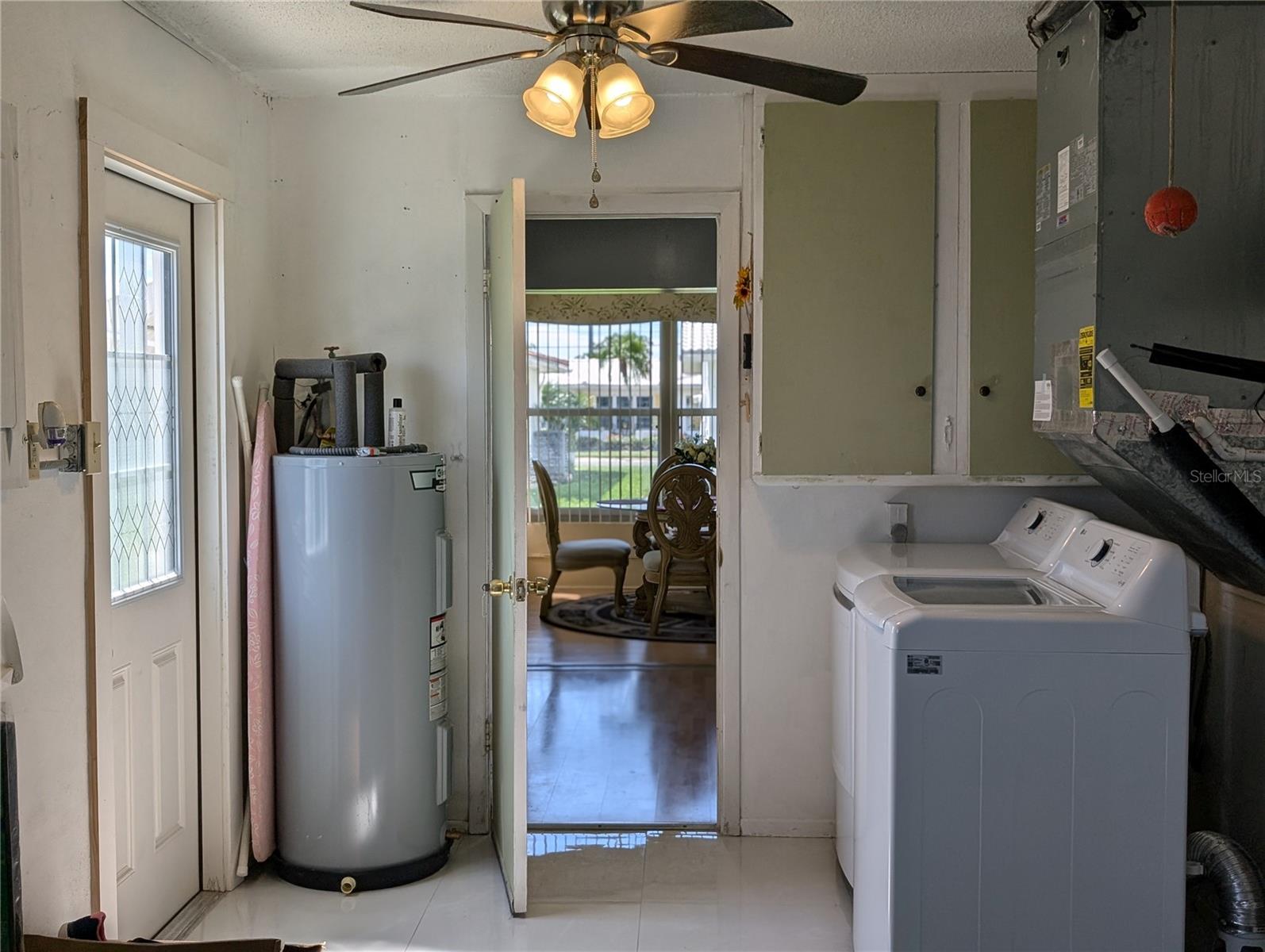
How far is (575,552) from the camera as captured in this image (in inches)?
286

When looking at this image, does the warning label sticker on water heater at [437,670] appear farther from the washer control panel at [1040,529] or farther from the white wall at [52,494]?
the washer control panel at [1040,529]

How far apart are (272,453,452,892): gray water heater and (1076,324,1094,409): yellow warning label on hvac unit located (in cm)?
178

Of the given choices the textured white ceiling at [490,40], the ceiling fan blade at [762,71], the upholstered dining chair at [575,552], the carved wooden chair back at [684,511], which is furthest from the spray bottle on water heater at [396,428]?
the upholstered dining chair at [575,552]

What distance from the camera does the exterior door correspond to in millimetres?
2770

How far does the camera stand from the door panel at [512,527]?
3.01 meters

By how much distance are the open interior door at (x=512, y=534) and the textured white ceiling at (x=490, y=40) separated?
42cm

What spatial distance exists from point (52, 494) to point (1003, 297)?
2559 millimetres

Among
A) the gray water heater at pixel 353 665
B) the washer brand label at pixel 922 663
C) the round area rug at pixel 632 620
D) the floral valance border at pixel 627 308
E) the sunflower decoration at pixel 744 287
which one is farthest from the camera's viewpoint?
the floral valance border at pixel 627 308

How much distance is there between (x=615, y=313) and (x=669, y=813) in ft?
16.5

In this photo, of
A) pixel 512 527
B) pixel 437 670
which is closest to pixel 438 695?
pixel 437 670

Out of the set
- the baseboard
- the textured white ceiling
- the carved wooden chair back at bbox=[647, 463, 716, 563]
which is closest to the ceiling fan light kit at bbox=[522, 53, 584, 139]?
the textured white ceiling

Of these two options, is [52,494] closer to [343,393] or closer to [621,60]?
[343,393]

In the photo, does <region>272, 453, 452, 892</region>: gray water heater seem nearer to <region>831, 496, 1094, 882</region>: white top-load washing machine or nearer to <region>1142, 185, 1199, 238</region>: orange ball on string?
<region>831, 496, 1094, 882</region>: white top-load washing machine

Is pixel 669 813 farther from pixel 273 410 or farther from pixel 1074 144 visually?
pixel 1074 144
